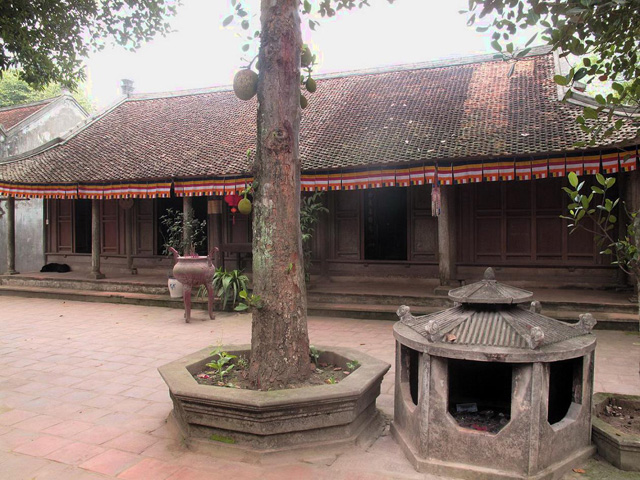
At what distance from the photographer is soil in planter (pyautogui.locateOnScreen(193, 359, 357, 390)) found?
141 inches

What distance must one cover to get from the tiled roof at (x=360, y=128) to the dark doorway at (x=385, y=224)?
59.2 inches

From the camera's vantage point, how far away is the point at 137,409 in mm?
4055

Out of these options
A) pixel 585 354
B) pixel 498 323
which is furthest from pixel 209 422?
pixel 585 354

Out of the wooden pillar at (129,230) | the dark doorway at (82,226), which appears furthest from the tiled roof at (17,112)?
the wooden pillar at (129,230)

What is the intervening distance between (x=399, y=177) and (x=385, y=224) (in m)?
2.29

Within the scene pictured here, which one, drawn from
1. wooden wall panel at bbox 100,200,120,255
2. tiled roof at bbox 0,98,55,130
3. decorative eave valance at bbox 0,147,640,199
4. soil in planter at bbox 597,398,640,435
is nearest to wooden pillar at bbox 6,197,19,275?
decorative eave valance at bbox 0,147,640,199

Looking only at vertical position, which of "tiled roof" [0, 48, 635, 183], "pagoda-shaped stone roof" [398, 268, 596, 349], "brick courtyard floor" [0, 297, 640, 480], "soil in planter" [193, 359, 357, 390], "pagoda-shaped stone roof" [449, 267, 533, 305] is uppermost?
"tiled roof" [0, 48, 635, 183]

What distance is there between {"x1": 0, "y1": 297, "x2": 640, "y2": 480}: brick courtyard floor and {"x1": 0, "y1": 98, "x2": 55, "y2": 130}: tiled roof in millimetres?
11309

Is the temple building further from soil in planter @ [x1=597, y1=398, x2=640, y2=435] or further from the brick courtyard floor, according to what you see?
soil in planter @ [x1=597, y1=398, x2=640, y2=435]

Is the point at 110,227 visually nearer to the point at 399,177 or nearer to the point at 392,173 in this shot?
the point at 392,173

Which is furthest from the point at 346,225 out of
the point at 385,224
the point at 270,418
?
the point at 270,418

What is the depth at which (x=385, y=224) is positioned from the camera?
1065 centimetres

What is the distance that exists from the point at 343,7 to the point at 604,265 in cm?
685

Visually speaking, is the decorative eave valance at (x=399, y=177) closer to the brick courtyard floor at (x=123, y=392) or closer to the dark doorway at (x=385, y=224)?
the dark doorway at (x=385, y=224)
